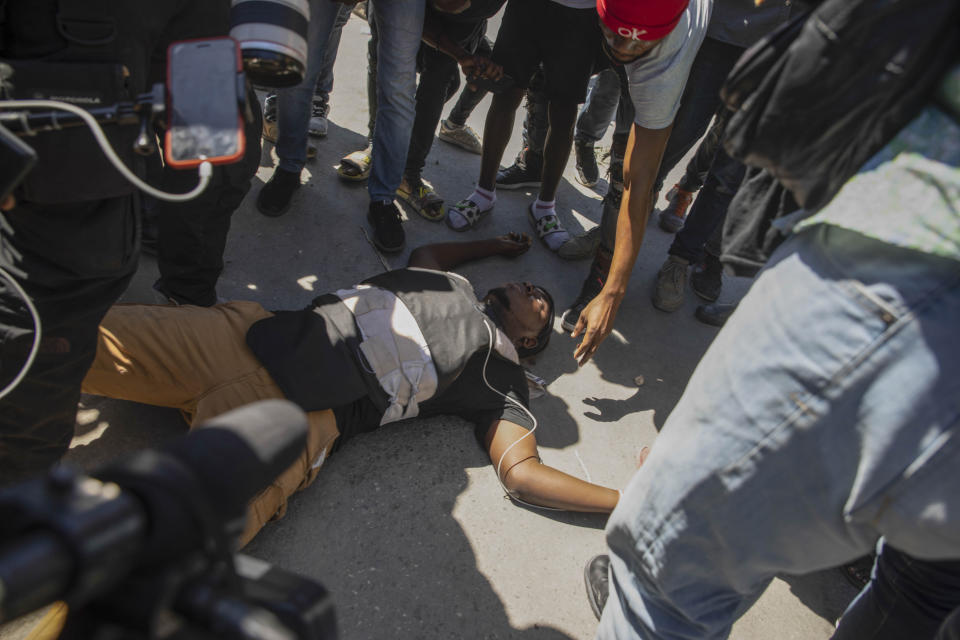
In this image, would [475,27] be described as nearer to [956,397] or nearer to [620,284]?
[620,284]

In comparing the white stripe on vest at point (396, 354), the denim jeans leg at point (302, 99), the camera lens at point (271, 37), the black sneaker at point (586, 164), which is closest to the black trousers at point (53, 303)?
the camera lens at point (271, 37)

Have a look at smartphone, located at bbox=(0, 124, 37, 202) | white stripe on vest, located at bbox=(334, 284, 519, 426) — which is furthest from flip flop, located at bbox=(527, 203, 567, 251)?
smartphone, located at bbox=(0, 124, 37, 202)

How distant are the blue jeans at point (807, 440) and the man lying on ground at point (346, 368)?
796mm

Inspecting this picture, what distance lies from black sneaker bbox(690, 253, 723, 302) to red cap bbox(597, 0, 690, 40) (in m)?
1.51

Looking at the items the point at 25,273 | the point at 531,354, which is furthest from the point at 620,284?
the point at 25,273

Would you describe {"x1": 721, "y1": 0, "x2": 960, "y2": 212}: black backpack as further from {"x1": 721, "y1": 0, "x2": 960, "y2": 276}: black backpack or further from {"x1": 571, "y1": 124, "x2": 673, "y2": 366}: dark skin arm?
{"x1": 571, "y1": 124, "x2": 673, "y2": 366}: dark skin arm

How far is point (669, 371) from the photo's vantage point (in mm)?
2742

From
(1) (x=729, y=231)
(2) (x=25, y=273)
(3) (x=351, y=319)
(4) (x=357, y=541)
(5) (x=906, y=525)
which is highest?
(1) (x=729, y=231)

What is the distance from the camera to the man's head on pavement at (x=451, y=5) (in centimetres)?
243

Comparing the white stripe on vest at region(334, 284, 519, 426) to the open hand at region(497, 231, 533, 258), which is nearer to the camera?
the white stripe on vest at region(334, 284, 519, 426)

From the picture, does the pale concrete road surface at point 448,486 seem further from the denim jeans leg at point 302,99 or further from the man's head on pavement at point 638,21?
the man's head on pavement at point 638,21

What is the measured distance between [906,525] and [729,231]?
60 centimetres

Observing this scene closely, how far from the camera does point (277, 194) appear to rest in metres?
2.87

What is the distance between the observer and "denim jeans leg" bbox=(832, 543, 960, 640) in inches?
49.6
